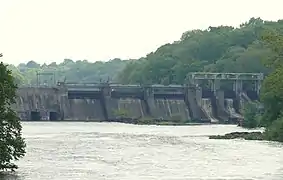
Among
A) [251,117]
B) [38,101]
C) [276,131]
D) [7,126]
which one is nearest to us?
[7,126]

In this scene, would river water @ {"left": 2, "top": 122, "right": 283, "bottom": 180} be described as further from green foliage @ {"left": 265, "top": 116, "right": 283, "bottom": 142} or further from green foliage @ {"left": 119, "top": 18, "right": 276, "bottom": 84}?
green foliage @ {"left": 119, "top": 18, "right": 276, "bottom": 84}

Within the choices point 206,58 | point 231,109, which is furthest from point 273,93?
point 206,58

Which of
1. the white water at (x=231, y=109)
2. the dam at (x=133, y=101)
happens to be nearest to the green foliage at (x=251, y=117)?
the dam at (x=133, y=101)

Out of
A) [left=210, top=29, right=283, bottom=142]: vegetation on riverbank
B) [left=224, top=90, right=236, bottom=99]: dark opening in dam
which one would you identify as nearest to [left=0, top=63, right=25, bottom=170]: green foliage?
[left=210, top=29, right=283, bottom=142]: vegetation on riverbank

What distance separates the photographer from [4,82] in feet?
160

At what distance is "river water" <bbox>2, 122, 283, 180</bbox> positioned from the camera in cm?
4800

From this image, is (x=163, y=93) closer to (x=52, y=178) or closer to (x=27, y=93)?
(x=27, y=93)

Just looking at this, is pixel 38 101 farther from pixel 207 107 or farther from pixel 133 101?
pixel 207 107

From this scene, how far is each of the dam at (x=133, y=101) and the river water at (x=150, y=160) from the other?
74.4 metres

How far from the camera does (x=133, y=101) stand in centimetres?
16200

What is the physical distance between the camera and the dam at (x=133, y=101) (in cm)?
15588

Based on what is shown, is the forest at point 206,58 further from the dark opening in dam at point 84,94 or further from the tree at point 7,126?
the tree at point 7,126

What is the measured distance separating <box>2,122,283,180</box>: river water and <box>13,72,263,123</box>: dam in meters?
74.4

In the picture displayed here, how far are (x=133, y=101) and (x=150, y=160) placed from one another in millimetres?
103991
